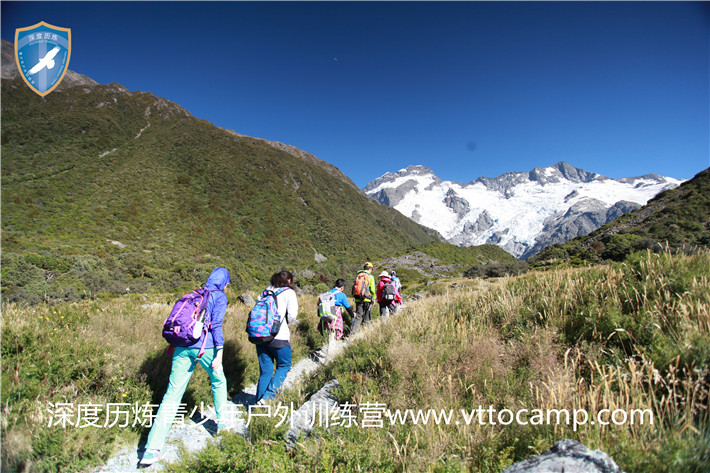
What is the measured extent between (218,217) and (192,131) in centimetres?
4187

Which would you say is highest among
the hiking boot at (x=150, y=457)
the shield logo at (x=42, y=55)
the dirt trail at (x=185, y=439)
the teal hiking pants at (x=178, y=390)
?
the shield logo at (x=42, y=55)

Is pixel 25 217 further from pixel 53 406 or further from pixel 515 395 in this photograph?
pixel 515 395

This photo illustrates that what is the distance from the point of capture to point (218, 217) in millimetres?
59281

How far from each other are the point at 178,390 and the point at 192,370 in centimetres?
28

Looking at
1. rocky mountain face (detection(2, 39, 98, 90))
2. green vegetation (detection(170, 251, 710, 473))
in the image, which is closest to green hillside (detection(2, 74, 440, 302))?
rocky mountain face (detection(2, 39, 98, 90))

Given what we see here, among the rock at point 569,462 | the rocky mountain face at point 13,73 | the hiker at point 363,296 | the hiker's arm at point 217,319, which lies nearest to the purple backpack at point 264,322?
the hiker's arm at point 217,319

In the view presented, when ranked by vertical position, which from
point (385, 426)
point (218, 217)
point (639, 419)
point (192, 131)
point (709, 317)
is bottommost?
point (385, 426)

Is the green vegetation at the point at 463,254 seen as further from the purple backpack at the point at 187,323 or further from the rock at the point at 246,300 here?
the purple backpack at the point at 187,323

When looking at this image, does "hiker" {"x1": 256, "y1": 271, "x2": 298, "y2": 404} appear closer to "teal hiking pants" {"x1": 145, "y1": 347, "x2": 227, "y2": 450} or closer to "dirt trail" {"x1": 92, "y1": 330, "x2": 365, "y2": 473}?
"dirt trail" {"x1": 92, "y1": 330, "x2": 365, "y2": 473}

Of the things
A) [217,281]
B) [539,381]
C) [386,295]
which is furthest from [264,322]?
[386,295]

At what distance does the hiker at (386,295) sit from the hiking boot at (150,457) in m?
5.97

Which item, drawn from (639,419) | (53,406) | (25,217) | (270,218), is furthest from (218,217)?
(639,419)

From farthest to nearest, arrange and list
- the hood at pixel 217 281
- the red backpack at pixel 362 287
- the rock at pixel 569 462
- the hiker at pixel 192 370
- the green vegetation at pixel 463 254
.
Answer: the green vegetation at pixel 463 254, the red backpack at pixel 362 287, the hood at pixel 217 281, the hiker at pixel 192 370, the rock at pixel 569 462

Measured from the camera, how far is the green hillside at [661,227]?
2869cm
